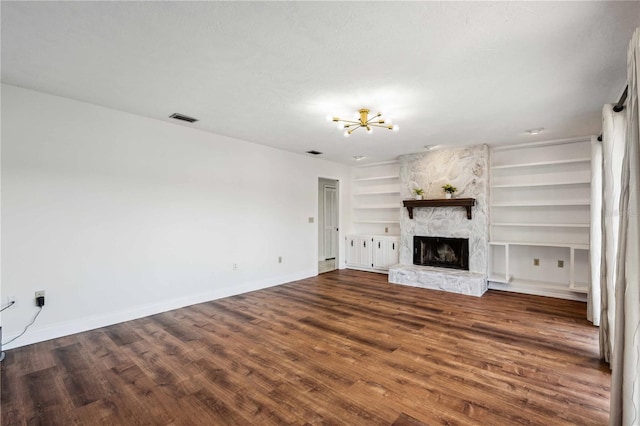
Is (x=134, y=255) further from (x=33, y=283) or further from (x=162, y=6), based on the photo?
(x=162, y=6)

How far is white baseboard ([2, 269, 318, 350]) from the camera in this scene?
10.1 feet

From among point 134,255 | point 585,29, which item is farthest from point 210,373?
point 585,29

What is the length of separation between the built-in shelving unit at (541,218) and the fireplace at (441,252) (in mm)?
494

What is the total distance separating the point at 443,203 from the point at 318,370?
4.11 metres

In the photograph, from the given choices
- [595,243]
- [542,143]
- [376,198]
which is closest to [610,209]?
[595,243]

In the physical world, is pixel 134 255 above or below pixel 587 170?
below

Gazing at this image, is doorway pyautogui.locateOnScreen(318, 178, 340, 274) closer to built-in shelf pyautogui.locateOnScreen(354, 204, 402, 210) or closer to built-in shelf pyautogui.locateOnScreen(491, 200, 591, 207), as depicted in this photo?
built-in shelf pyautogui.locateOnScreen(354, 204, 402, 210)

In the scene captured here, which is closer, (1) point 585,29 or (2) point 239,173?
(1) point 585,29

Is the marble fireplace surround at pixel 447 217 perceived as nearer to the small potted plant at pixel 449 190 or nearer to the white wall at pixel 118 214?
the small potted plant at pixel 449 190

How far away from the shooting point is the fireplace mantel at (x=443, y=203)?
5.35 meters

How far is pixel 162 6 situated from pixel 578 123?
497 cm

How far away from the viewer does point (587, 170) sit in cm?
479

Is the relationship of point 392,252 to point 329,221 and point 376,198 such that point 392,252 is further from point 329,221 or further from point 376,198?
point 329,221

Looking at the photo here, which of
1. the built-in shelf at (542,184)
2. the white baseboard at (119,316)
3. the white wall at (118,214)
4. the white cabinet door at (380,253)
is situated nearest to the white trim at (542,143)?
the built-in shelf at (542,184)
